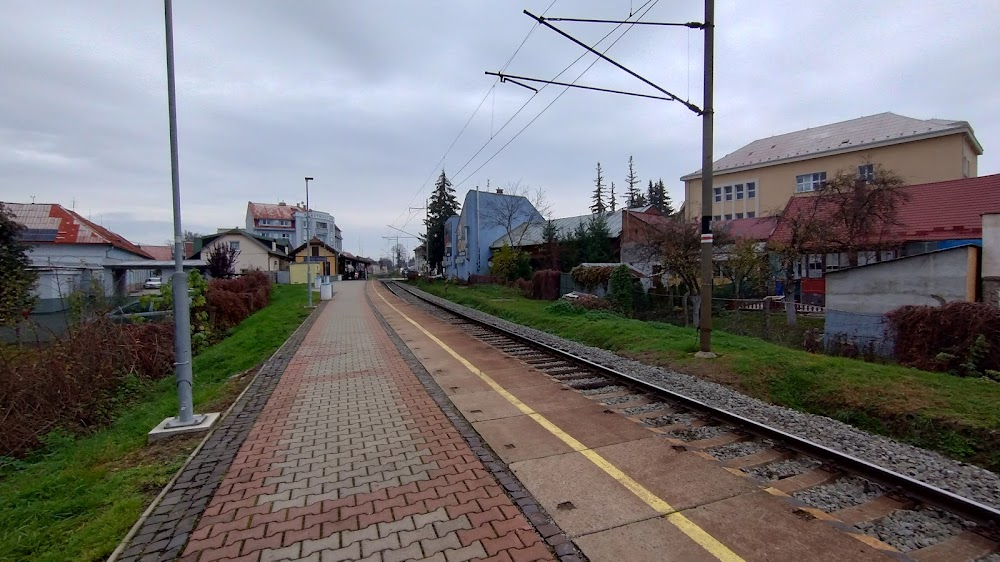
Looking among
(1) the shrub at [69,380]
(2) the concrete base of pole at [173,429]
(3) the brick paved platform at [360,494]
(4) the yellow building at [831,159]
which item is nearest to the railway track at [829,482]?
(3) the brick paved platform at [360,494]

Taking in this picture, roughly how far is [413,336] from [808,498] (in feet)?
34.8

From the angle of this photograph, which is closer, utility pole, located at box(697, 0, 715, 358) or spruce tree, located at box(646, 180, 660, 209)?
utility pole, located at box(697, 0, 715, 358)

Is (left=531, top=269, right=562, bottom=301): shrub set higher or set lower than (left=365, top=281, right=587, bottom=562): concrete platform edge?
higher

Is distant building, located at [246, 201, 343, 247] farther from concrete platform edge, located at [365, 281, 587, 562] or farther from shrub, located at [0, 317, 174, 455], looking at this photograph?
concrete platform edge, located at [365, 281, 587, 562]

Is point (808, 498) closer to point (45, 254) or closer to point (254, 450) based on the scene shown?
point (254, 450)

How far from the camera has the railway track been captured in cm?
323

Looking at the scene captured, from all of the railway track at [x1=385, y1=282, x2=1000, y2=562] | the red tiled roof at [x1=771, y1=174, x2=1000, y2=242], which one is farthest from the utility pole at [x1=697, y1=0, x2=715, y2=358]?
the red tiled roof at [x1=771, y1=174, x2=1000, y2=242]

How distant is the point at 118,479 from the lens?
14.3ft

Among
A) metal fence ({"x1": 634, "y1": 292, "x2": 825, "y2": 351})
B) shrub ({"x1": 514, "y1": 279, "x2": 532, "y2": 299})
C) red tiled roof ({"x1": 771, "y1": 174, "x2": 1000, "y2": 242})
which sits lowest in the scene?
metal fence ({"x1": 634, "y1": 292, "x2": 825, "y2": 351})

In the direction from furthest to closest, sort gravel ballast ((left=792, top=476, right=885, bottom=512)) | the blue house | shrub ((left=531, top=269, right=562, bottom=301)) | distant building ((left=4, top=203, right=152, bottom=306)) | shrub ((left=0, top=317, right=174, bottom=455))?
the blue house
distant building ((left=4, top=203, right=152, bottom=306))
shrub ((left=531, top=269, right=562, bottom=301))
shrub ((left=0, top=317, right=174, bottom=455))
gravel ballast ((left=792, top=476, right=885, bottom=512))

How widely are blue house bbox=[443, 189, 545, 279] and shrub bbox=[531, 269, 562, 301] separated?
22.1 m

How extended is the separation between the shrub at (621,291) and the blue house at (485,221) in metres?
28.8

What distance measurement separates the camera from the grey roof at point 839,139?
3584 cm

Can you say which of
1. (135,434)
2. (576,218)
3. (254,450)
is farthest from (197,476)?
(576,218)
